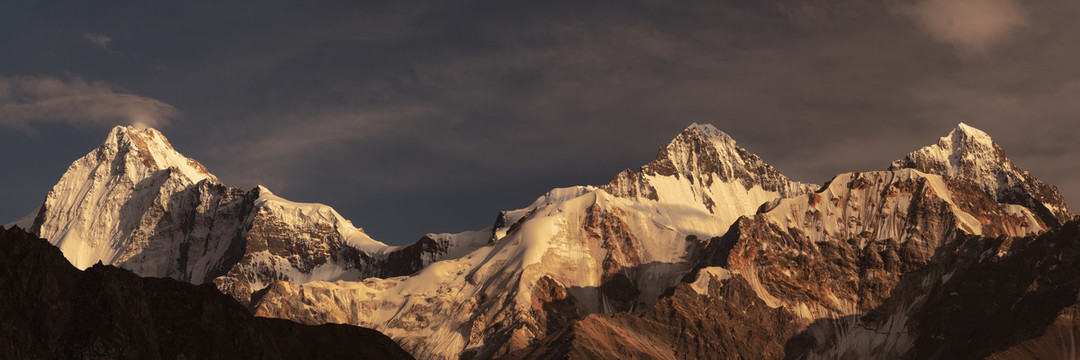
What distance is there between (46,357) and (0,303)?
834cm

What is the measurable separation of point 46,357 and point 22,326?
14.9 feet

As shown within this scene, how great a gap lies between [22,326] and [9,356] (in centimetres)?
790

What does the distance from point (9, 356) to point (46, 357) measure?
307 inches

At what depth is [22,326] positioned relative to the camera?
198875 millimetres

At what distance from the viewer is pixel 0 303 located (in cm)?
19962

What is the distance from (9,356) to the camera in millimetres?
191500

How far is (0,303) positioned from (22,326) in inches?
153

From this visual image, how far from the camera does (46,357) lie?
19900 centimetres

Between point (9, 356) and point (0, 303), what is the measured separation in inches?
407
